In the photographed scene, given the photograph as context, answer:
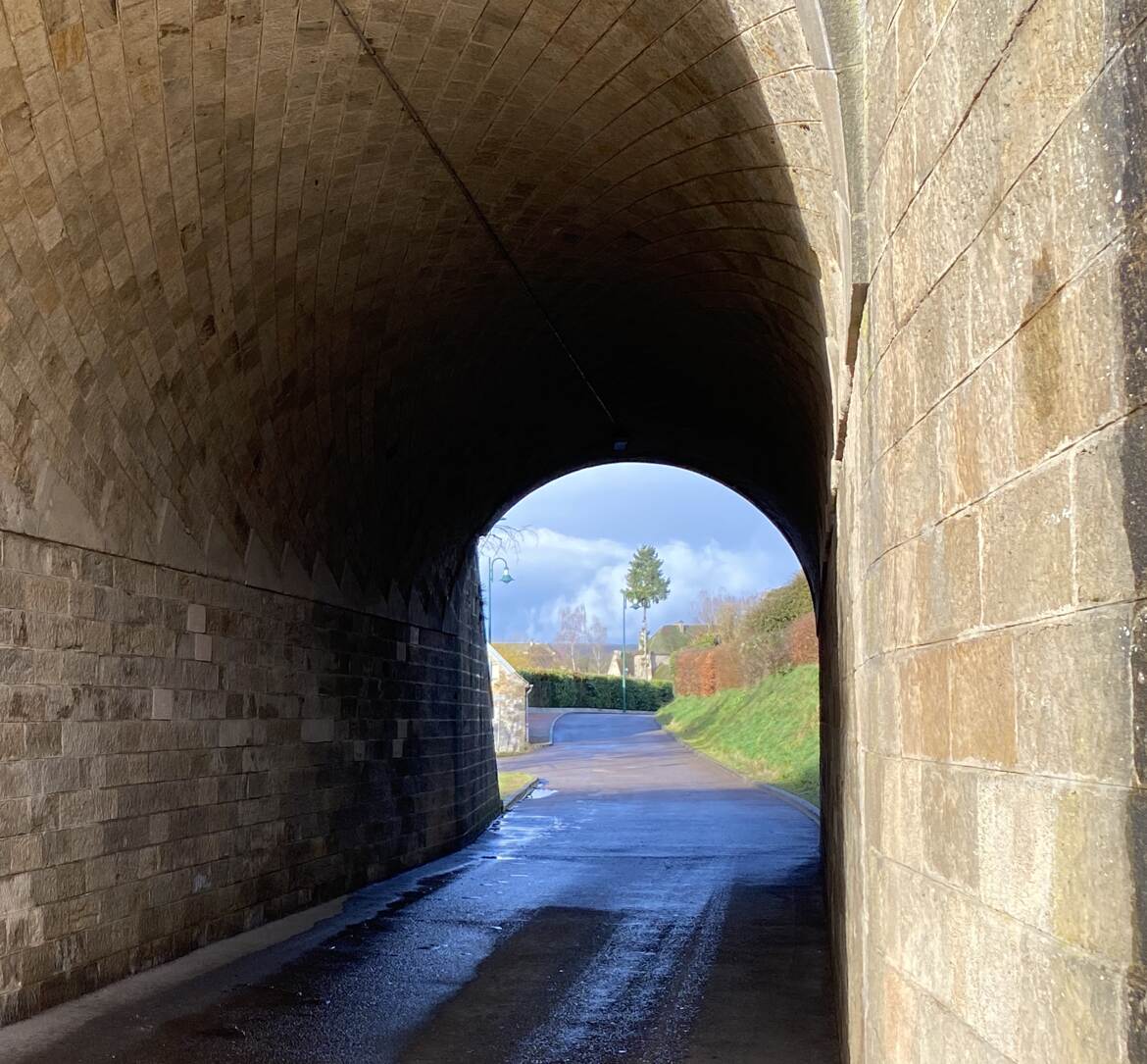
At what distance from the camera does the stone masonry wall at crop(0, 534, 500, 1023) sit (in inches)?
279

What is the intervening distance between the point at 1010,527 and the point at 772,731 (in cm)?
3241

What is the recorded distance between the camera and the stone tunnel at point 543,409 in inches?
78.1

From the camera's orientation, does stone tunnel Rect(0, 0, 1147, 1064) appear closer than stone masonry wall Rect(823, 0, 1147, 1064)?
No

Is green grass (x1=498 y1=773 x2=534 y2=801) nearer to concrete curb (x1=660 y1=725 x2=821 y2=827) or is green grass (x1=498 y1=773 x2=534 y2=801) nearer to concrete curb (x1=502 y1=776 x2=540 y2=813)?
concrete curb (x1=502 y1=776 x2=540 y2=813)

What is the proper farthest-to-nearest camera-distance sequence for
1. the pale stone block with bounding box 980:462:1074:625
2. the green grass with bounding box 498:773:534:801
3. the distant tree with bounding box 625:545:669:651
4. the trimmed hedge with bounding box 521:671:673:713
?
the distant tree with bounding box 625:545:669:651
the trimmed hedge with bounding box 521:671:673:713
the green grass with bounding box 498:773:534:801
the pale stone block with bounding box 980:462:1074:625

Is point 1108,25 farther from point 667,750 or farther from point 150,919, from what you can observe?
point 667,750

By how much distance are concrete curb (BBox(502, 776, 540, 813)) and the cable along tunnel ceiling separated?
11.8 meters

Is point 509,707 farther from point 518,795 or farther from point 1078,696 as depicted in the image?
point 1078,696

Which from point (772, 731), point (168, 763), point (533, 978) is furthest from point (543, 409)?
point (772, 731)

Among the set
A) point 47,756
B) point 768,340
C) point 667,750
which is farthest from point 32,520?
point 667,750

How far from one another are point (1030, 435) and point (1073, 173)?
0.43 metres

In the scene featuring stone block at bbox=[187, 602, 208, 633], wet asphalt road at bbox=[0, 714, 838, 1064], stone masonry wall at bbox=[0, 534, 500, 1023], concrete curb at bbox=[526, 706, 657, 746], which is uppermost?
stone block at bbox=[187, 602, 208, 633]

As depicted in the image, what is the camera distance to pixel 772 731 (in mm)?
33812

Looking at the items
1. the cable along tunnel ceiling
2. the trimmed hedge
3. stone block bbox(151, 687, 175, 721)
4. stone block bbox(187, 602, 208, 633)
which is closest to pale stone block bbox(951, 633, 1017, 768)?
the cable along tunnel ceiling
